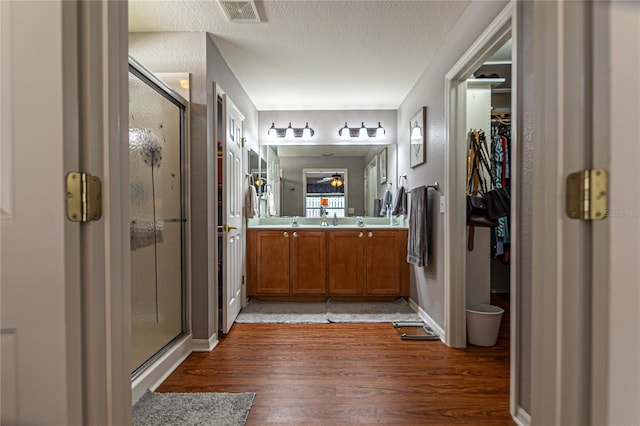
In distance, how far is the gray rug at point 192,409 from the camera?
4.74 feet

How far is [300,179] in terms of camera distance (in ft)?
13.0

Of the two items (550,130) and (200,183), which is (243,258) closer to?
(200,183)

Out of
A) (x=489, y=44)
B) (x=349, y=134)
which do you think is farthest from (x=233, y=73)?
(x=489, y=44)

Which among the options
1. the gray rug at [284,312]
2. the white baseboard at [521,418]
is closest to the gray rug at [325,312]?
the gray rug at [284,312]

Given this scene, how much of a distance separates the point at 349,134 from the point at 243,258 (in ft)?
6.58

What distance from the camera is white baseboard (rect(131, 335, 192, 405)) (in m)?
1.61

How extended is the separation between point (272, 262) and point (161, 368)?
1621 mm

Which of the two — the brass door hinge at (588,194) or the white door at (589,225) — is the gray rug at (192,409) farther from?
the brass door hinge at (588,194)

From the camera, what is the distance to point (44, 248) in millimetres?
536

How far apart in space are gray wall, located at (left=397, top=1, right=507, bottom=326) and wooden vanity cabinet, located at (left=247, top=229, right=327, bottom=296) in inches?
40.5

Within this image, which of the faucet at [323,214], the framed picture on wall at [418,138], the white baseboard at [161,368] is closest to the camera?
the white baseboard at [161,368]

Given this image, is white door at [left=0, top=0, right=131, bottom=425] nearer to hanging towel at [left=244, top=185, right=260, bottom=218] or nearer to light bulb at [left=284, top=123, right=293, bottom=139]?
hanging towel at [left=244, top=185, right=260, bottom=218]

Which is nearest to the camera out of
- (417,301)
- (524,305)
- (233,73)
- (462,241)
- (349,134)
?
(524,305)

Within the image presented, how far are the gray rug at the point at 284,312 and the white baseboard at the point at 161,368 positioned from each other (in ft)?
2.42
